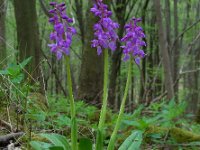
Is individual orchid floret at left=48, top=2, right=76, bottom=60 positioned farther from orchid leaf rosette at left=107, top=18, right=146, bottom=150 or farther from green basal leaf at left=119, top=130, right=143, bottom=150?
green basal leaf at left=119, top=130, right=143, bottom=150

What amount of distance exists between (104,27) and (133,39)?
8.4 inches

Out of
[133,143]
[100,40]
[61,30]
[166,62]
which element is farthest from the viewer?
[166,62]

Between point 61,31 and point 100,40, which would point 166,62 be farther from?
point 61,31

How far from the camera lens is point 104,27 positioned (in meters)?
2.24

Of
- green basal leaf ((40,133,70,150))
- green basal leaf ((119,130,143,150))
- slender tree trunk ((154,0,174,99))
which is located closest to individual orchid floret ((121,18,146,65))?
green basal leaf ((119,130,143,150))

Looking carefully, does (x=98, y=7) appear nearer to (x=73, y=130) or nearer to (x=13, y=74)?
(x=73, y=130)

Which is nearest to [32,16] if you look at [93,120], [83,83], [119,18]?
[83,83]

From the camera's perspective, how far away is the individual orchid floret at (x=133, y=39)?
2.30 m

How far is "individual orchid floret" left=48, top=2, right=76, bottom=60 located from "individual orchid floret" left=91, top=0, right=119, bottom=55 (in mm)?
189

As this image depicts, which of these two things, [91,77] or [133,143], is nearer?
[133,143]

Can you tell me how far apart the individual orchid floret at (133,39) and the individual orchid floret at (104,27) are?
10 centimetres

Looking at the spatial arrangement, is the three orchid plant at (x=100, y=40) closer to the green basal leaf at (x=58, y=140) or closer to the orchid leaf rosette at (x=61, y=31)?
the orchid leaf rosette at (x=61, y=31)

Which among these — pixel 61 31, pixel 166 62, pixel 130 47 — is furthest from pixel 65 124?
pixel 166 62

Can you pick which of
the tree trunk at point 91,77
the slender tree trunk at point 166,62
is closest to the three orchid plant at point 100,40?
the slender tree trunk at point 166,62
